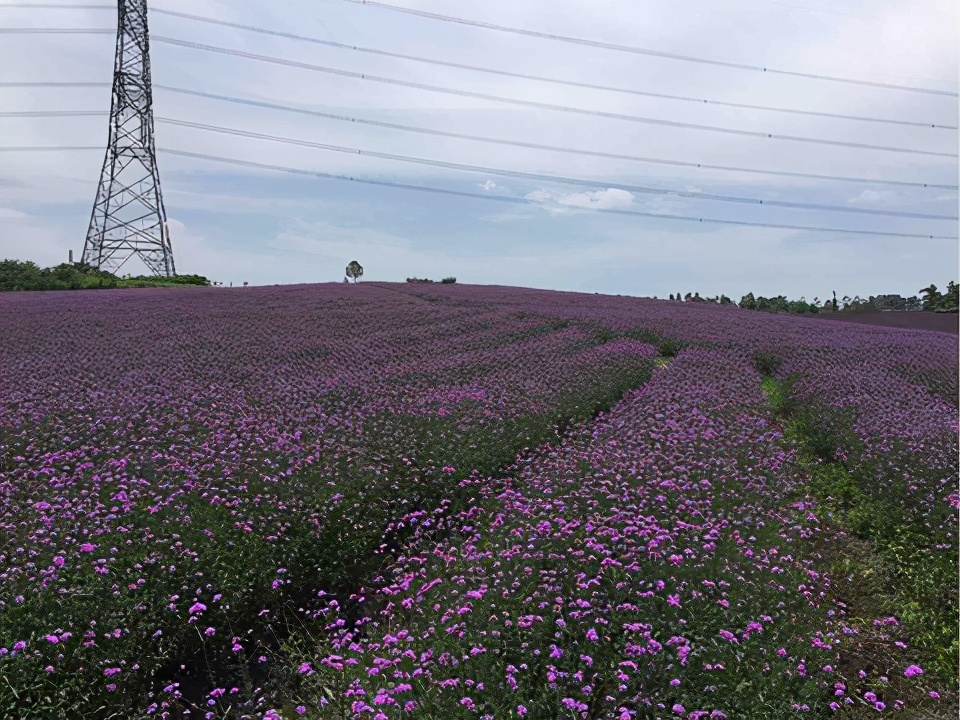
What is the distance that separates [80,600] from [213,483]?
5.25ft

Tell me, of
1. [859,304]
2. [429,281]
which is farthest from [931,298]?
[429,281]

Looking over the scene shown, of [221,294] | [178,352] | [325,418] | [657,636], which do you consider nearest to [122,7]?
[221,294]

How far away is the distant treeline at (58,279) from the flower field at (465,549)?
19286 millimetres

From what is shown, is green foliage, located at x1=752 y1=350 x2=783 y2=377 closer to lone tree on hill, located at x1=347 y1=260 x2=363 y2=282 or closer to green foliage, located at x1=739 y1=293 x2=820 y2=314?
green foliage, located at x1=739 y1=293 x2=820 y2=314

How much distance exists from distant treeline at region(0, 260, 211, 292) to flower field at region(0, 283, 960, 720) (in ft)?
63.3

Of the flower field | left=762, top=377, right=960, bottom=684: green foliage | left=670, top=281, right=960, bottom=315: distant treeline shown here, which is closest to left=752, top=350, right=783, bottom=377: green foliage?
the flower field

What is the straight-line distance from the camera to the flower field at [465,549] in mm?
4051

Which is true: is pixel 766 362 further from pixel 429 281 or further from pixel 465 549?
pixel 429 281

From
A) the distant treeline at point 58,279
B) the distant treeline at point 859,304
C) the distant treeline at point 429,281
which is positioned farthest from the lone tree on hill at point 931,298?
the distant treeline at point 58,279

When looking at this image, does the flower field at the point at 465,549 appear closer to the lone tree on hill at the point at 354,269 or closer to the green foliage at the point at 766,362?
the green foliage at the point at 766,362

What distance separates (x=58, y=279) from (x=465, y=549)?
27.2 metres

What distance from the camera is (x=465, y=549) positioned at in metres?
5.32

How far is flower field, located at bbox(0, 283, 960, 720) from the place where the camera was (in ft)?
13.3

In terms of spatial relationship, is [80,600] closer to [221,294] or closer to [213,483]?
[213,483]
